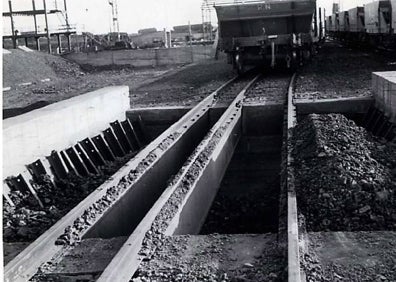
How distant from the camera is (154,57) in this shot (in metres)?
39.1

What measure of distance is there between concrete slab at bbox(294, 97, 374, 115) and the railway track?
140 centimetres

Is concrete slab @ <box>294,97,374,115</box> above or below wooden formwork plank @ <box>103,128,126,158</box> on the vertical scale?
above

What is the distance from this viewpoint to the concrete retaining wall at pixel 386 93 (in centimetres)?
931

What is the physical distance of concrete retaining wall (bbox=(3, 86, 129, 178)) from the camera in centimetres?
710

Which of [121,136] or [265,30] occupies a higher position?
[265,30]

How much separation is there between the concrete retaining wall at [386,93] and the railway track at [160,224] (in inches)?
66.2

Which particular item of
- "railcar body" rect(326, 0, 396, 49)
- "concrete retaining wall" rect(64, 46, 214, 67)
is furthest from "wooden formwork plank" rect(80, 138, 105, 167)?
"concrete retaining wall" rect(64, 46, 214, 67)

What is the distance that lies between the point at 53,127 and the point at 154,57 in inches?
1236

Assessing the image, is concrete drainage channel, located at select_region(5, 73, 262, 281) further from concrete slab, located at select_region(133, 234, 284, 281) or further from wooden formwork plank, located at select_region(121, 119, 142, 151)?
wooden formwork plank, located at select_region(121, 119, 142, 151)

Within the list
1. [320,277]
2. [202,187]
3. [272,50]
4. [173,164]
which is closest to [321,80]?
[272,50]

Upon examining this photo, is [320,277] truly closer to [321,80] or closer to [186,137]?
[186,137]

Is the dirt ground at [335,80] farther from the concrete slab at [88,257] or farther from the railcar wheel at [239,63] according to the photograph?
the concrete slab at [88,257]

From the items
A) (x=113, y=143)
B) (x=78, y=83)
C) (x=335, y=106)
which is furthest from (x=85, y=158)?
(x=78, y=83)

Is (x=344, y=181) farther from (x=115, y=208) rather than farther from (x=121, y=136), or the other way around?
(x=121, y=136)
